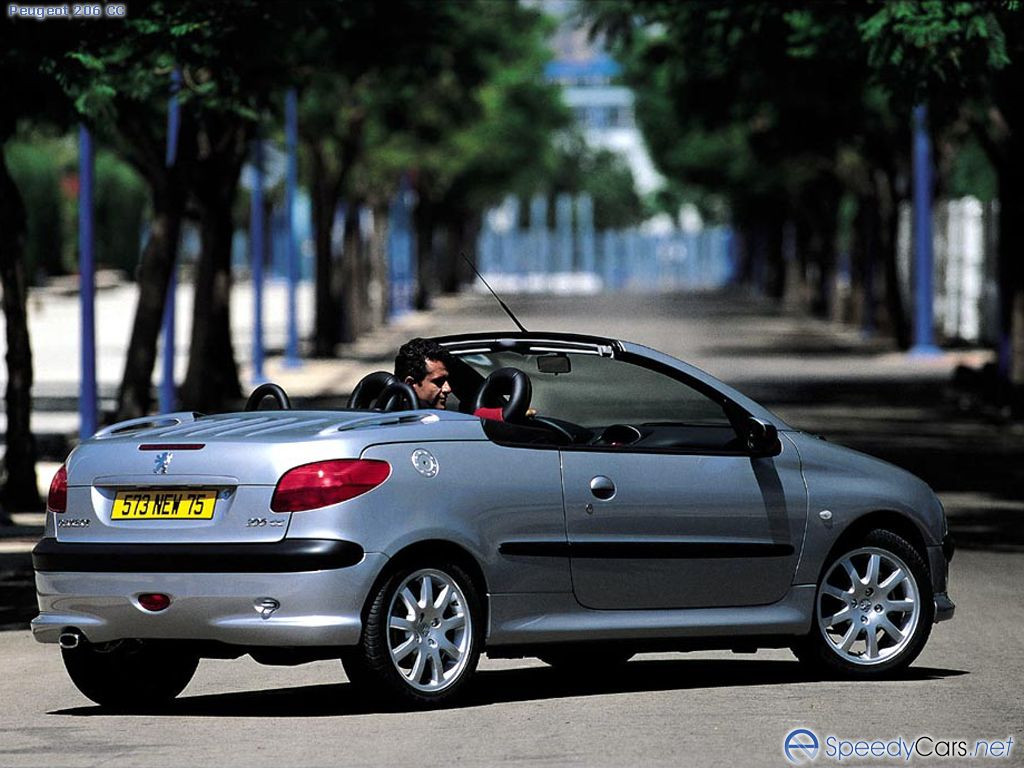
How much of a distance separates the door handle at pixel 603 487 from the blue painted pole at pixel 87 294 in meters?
13.6

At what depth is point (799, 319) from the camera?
7412 centimetres

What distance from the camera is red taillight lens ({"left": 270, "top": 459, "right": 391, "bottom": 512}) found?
937cm

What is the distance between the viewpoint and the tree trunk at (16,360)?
64.7 feet

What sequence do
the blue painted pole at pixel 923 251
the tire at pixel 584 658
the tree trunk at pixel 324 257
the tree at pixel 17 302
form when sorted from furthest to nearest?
the tree trunk at pixel 324 257 → the blue painted pole at pixel 923 251 → the tree at pixel 17 302 → the tire at pixel 584 658

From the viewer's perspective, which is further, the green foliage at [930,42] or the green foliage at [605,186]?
the green foliage at [605,186]

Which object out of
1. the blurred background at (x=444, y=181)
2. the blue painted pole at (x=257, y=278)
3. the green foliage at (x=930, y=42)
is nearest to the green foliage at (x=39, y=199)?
the blurred background at (x=444, y=181)

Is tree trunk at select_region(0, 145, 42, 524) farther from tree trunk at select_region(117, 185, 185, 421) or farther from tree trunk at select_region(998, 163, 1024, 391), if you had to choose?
tree trunk at select_region(998, 163, 1024, 391)

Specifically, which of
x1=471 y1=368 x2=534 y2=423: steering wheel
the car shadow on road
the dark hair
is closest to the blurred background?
the dark hair

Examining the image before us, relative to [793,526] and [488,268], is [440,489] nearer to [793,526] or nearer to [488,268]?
[793,526]

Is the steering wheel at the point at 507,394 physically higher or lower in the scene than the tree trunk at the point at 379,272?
higher

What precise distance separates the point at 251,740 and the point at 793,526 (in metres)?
2.49

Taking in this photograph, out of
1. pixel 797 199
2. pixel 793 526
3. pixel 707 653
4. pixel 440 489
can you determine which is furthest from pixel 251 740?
pixel 797 199

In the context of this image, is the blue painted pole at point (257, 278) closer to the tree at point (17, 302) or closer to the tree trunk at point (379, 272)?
the tree at point (17, 302)

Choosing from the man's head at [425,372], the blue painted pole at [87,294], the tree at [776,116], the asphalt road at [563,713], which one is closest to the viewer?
the asphalt road at [563,713]
